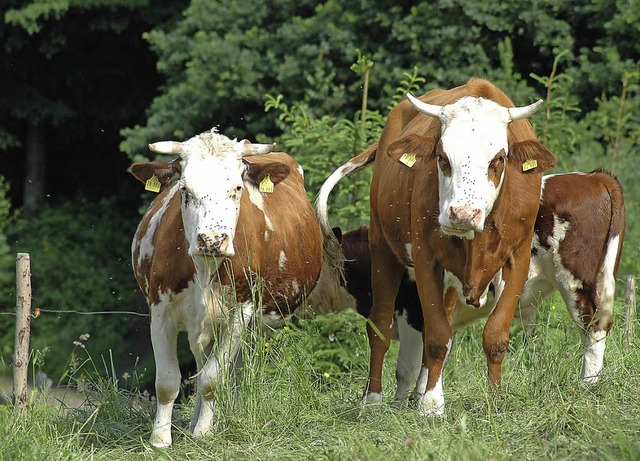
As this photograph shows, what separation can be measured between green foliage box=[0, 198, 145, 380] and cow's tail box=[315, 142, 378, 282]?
743 cm

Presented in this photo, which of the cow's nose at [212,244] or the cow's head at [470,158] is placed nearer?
the cow's head at [470,158]

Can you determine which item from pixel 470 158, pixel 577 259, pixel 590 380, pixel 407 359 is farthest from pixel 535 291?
pixel 470 158

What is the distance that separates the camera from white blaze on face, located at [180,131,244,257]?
6.00 m

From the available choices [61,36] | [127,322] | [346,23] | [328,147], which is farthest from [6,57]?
[328,147]

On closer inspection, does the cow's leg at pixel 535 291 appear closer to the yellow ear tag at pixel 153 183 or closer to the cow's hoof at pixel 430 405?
the cow's hoof at pixel 430 405

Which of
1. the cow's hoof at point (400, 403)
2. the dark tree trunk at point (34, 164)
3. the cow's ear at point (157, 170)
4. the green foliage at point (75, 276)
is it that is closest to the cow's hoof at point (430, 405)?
the cow's hoof at point (400, 403)

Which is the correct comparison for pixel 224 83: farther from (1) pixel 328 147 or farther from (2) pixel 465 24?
(1) pixel 328 147

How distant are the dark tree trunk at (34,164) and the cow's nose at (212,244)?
13478 millimetres

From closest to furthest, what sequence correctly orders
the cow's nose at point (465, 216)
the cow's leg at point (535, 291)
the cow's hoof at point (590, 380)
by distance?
the cow's nose at point (465, 216) → the cow's hoof at point (590, 380) → the cow's leg at point (535, 291)

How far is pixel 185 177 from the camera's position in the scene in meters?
6.26

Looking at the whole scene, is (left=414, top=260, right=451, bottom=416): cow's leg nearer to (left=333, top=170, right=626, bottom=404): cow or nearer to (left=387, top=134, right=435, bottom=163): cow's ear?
(left=387, top=134, right=435, bottom=163): cow's ear

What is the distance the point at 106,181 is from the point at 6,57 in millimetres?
2921

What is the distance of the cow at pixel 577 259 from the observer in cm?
725

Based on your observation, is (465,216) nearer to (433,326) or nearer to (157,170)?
(433,326)
